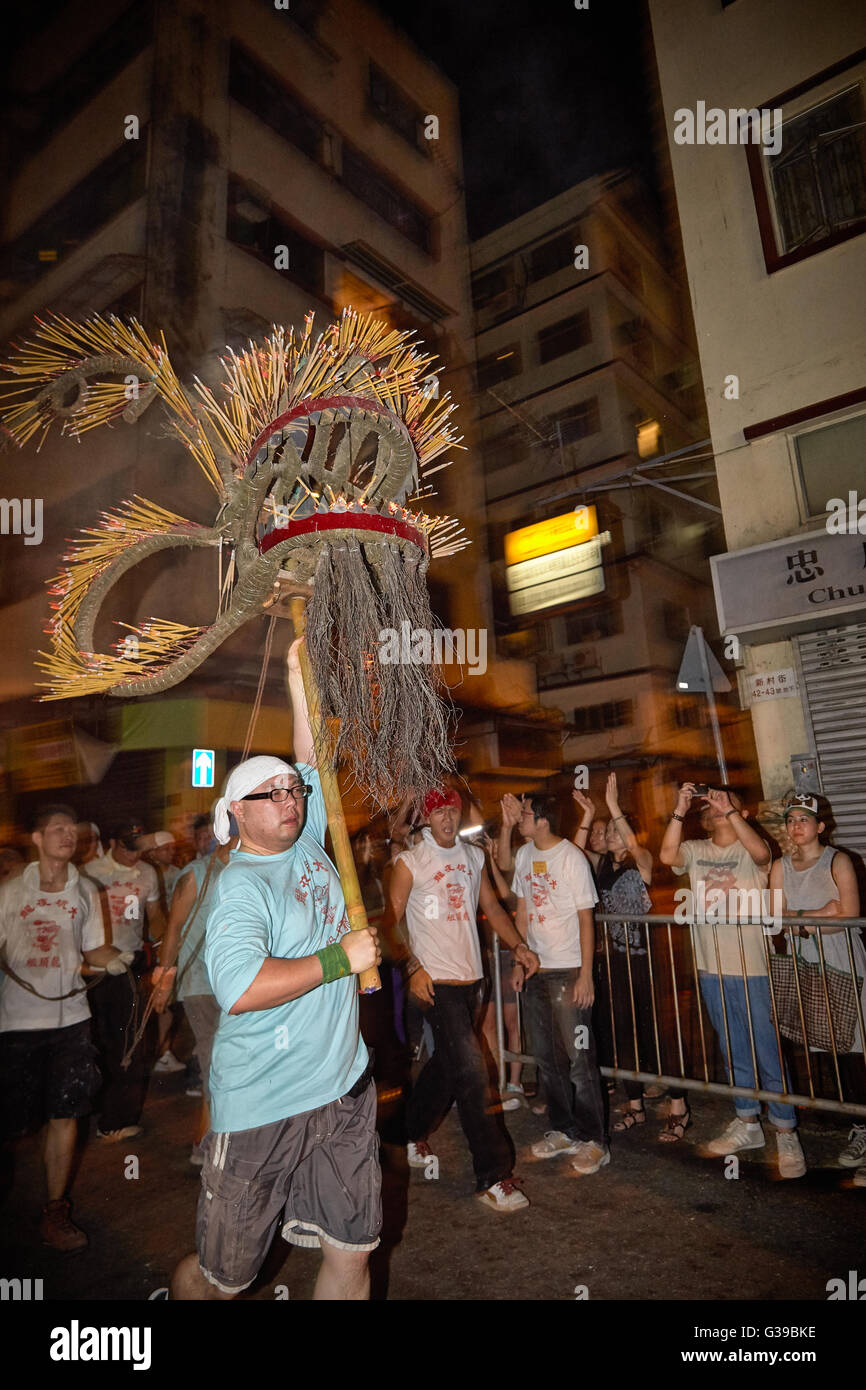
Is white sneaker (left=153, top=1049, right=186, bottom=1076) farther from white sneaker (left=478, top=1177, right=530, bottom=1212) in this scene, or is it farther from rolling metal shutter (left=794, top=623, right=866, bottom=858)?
rolling metal shutter (left=794, top=623, right=866, bottom=858)

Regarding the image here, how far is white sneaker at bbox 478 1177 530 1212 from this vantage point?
3965 millimetres

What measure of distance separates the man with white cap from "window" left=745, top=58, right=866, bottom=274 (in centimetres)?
876

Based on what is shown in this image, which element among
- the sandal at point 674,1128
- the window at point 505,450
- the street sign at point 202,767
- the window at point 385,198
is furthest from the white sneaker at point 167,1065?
the window at point 505,450

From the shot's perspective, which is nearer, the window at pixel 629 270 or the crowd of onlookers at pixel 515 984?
the crowd of onlookers at pixel 515 984

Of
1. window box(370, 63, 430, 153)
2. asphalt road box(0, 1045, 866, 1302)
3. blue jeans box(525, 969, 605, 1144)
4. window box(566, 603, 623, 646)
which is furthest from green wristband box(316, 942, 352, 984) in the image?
window box(370, 63, 430, 153)

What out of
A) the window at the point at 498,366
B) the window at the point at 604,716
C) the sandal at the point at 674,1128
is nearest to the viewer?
the sandal at the point at 674,1128

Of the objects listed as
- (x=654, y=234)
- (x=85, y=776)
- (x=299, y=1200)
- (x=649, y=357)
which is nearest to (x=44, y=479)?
(x=85, y=776)

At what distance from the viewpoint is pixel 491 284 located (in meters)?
22.5

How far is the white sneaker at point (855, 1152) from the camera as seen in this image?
422 cm

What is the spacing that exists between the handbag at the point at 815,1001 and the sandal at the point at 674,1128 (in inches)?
35.9

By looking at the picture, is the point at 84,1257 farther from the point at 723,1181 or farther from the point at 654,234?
the point at 654,234

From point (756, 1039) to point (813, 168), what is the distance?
8.99m

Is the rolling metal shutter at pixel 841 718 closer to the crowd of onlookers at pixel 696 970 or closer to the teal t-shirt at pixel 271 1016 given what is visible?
the crowd of onlookers at pixel 696 970

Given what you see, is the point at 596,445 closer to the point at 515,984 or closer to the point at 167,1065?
the point at 515,984
